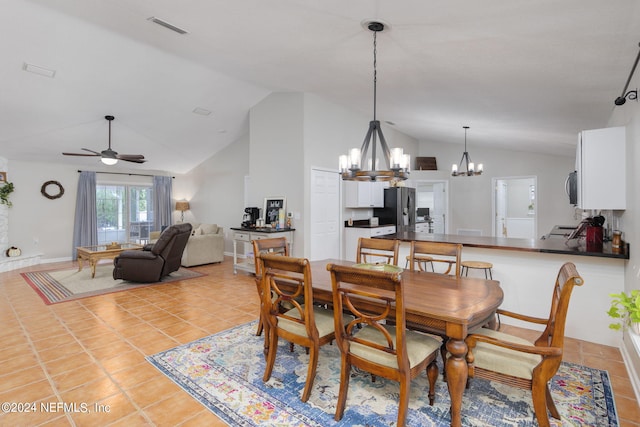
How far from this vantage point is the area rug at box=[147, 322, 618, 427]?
1966 mm

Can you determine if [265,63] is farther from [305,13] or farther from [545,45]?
[545,45]

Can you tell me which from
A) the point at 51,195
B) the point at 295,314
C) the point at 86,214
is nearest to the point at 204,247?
the point at 86,214

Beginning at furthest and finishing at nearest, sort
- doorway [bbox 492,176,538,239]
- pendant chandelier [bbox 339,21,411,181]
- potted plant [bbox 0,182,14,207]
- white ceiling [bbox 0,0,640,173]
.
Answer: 1. doorway [bbox 492,176,538,239]
2. potted plant [bbox 0,182,14,207]
3. pendant chandelier [bbox 339,21,411,181]
4. white ceiling [bbox 0,0,640,173]

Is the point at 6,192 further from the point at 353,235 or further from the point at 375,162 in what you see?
the point at 375,162

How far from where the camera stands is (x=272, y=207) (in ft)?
19.7

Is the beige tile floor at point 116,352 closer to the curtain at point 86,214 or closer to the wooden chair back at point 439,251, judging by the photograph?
the wooden chair back at point 439,251

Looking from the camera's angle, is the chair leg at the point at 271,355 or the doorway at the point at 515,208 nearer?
the chair leg at the point at 271,355

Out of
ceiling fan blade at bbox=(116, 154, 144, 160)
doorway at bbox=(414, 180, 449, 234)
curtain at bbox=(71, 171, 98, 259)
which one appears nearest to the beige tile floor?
ceiling fan blade at bbox=(116, 154, 144, 160)

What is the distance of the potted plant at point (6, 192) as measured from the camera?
22.0ft

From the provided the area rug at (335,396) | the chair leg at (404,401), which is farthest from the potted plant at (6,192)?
the chair leg at (404,401)

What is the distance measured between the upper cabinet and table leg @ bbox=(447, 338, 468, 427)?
209 cm

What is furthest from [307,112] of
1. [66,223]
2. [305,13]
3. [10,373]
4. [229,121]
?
[66,223]

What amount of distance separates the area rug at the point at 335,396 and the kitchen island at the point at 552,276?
2.26 ft

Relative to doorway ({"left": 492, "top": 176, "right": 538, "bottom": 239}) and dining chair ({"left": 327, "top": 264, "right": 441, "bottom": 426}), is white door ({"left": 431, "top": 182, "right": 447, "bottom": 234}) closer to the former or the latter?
doorway ({"left": 492, "top": 176, "right": 538, "bottom": 239})
